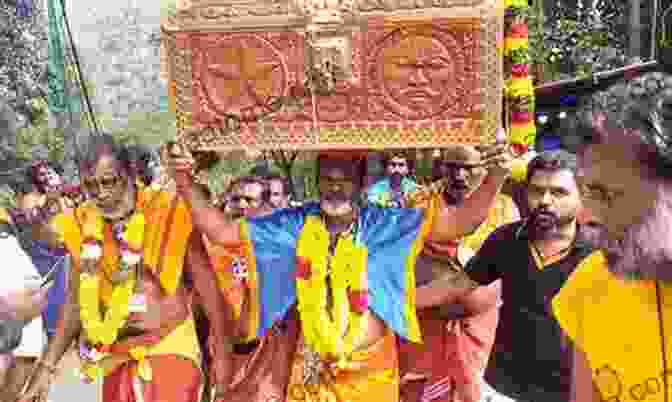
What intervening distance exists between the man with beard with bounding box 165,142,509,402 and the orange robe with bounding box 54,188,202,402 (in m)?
0.26

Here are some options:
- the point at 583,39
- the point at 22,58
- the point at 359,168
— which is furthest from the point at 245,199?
the point at 22,58

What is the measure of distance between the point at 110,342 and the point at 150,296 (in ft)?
0.85

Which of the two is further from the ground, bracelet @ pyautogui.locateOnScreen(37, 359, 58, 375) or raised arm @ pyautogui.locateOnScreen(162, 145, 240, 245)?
raised arm @ pyautogui.locateOnScreen(162, 145, 240, 245)

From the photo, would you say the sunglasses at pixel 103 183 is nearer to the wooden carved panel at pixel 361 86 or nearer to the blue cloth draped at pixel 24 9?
the wooden carved panel at pixel 361 86

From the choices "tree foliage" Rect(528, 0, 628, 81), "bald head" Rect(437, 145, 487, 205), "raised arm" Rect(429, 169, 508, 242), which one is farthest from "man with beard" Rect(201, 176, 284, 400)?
"tree foliage" Rect(528, 0, 628, 81)

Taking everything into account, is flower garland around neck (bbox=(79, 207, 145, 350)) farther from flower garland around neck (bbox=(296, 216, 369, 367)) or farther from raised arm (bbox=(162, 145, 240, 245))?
flower garland around neck (bbox=(296, 216, 369, 367))

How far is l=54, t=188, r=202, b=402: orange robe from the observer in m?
3.83

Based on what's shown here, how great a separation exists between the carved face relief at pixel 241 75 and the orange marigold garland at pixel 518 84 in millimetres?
1115

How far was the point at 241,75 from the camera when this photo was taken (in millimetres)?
3338

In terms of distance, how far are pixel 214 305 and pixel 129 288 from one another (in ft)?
1.30

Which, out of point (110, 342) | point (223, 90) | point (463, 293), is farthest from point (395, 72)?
point (110, 342)

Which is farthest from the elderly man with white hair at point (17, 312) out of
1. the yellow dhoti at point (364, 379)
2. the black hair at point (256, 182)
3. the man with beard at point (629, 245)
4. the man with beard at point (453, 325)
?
the man with beard at point (629, 245)

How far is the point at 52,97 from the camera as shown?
1516 centimetres

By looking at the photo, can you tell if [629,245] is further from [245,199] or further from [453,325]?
Result: [245,199]
